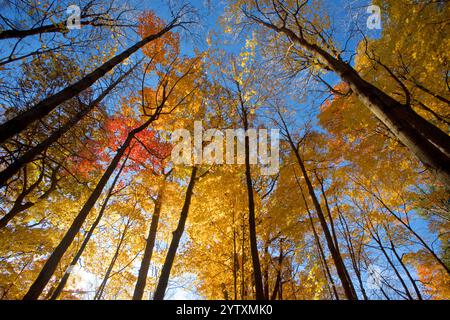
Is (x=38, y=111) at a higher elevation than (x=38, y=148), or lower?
lower

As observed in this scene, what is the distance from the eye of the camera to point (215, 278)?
7926mm

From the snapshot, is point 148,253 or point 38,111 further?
point 148,253

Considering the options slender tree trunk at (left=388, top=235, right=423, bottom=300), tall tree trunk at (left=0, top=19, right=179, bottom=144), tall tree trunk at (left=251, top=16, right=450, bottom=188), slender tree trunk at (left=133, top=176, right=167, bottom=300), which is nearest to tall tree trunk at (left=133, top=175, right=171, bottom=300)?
slender tree trunk at (left=133, top=176, right=167, bottom=300)

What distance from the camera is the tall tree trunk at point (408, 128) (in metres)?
1.86

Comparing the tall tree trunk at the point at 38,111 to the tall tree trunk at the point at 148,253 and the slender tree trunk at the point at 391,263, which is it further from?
the slender tree trunk at the point at 391,263

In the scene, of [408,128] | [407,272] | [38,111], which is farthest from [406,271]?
[38,111]

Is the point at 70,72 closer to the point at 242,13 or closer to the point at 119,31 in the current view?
the point at 119,31

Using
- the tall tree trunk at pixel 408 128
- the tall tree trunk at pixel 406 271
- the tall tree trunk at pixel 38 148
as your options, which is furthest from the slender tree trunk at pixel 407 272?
the tall tree trunk at pixel 38 148

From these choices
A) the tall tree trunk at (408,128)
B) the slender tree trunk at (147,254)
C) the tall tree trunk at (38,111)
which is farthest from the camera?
the slender tree trunk at (147,254)

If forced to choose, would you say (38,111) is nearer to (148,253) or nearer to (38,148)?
(38,148)

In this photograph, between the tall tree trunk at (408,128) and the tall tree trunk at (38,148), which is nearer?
the tall tree trunk at (408,128)

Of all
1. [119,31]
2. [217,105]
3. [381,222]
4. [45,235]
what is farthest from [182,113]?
[381,222]

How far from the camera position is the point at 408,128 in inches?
86.8

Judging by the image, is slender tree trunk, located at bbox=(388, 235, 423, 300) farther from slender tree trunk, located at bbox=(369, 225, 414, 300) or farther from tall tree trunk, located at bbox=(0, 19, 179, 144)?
tall tree trunk, located at bbox=(0, 19, 179, 144)
